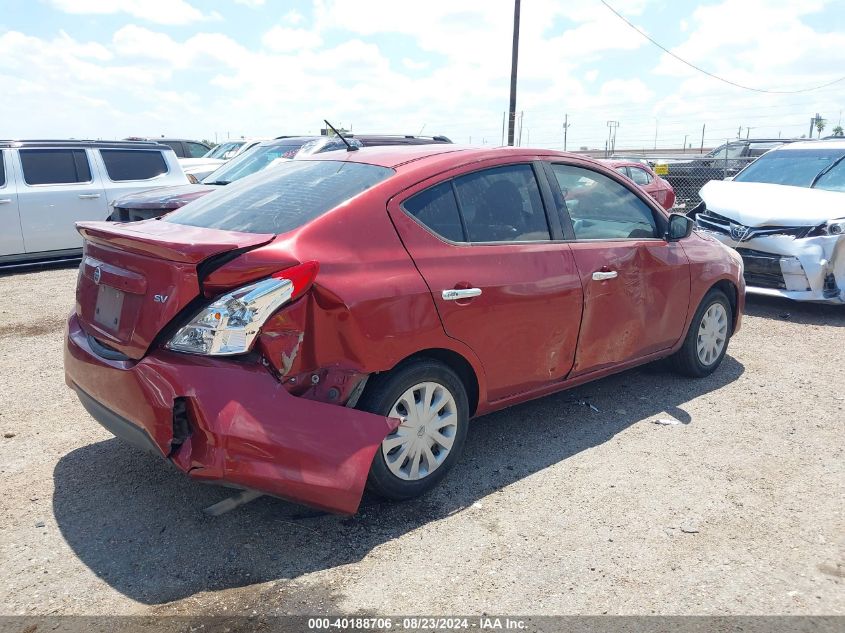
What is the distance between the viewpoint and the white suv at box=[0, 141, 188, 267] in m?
9.72

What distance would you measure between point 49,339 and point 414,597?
493 centimetres

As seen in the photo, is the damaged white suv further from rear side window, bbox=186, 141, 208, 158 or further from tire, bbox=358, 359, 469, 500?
rear side window, bbox=186, 141, 208, 158

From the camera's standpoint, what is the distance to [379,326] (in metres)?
3.24

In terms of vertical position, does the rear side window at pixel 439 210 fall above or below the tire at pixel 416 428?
above

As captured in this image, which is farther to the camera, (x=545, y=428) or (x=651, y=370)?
(x=651, y=370)

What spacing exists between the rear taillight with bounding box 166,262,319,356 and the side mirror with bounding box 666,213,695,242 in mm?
2991

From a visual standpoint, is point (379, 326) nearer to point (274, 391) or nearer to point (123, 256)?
point (274, 391)

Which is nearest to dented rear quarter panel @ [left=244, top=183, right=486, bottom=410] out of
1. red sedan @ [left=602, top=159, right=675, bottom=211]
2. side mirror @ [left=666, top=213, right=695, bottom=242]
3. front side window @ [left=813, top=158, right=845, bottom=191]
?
side mirror @ [left=666, top=213, right=695, bottom=242]

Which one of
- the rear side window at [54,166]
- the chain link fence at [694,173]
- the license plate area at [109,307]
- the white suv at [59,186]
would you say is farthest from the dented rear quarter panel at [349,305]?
the chain link fence at [694,173]

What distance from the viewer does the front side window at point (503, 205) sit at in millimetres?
3822

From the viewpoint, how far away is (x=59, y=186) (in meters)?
10.2

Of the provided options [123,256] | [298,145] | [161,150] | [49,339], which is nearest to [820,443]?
[123,256]

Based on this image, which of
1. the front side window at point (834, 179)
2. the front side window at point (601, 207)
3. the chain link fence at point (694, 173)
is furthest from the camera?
the chain link fence at point (694, 173)

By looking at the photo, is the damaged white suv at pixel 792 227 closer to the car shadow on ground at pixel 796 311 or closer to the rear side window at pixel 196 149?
the car shadow on ground at pixel 796 311
